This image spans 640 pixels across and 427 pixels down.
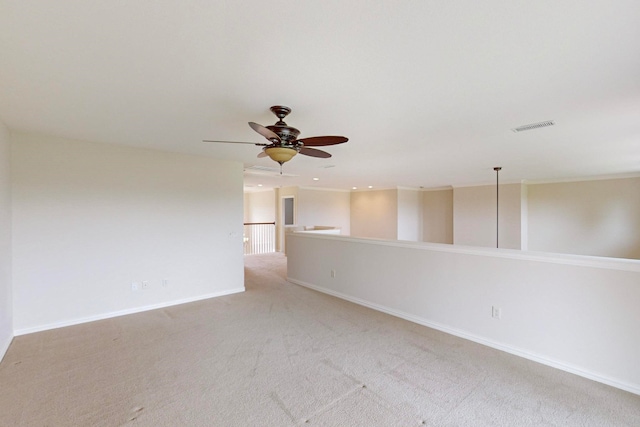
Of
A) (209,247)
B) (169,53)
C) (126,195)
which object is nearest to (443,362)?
(169,53)

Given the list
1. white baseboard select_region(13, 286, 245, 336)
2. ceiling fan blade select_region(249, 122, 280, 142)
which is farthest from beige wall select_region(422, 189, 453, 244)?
ceiling fan blade select_region(249, 122, 280, 142)

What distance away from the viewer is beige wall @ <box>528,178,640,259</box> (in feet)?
21.8

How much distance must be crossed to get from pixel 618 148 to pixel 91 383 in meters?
7.06

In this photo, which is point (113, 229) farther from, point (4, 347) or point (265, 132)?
point (265, 132)

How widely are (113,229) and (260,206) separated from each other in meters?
7.80

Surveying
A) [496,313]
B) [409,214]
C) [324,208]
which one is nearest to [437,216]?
[409,214]

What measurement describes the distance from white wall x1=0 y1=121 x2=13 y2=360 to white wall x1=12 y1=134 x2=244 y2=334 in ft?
0.52

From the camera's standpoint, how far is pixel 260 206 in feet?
38.5

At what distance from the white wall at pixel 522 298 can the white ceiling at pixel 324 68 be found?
1.52 metres

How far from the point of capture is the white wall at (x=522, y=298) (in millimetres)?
2441

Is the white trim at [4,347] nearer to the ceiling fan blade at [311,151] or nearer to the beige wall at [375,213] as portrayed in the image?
the ceiling fan blade at [311,151]

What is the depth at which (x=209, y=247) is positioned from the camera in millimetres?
4863

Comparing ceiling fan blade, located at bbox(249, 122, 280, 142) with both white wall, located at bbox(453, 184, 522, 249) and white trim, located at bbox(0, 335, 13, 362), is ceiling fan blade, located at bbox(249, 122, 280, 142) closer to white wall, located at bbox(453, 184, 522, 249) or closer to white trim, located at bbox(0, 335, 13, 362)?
white trim, located at bbox(0, 335, 13, 362)

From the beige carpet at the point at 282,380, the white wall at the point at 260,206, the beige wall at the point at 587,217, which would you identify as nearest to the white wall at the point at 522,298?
the beige carpet at the point at 282,380
